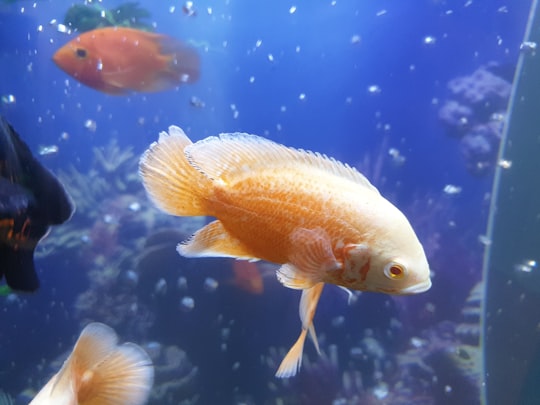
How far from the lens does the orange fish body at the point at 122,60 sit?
271 cm

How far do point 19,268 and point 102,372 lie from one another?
0.31 meters

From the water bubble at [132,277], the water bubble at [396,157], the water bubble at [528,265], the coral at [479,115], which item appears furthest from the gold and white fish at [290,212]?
the water bubble at [396,157]

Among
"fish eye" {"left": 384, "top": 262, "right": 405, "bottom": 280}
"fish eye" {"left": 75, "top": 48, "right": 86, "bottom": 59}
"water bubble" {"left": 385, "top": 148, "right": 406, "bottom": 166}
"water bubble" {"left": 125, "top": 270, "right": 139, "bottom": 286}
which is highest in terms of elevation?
"fish eye" {"left": 75, "top": 48, "right": 86, "bottom": 59}

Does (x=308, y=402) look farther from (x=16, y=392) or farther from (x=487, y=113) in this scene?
(x=487, y=113)

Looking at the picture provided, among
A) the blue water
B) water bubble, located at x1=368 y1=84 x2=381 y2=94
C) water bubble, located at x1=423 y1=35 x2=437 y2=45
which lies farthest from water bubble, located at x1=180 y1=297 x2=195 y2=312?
water bubble, located at x1=423 y1=35 x2=437 y2=45

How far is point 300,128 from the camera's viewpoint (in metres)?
9.62

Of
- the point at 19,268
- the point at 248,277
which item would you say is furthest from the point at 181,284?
the point at 19,268

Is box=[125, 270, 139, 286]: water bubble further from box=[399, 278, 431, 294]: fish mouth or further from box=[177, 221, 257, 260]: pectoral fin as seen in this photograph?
box=[399, 278, 431, 294]: fish mouth

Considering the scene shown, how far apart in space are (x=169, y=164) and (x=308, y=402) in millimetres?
3330

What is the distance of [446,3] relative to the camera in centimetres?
651

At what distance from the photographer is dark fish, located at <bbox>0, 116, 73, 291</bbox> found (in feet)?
2.13

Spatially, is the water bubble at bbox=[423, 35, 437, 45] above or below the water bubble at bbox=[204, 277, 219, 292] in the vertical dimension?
above

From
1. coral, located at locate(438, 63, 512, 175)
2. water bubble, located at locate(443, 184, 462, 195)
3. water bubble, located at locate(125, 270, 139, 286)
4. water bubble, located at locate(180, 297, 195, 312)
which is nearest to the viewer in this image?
water bubble, located at locate(180, 297, 195, 312)

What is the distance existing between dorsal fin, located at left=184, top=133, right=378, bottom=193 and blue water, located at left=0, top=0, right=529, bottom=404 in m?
0.49
